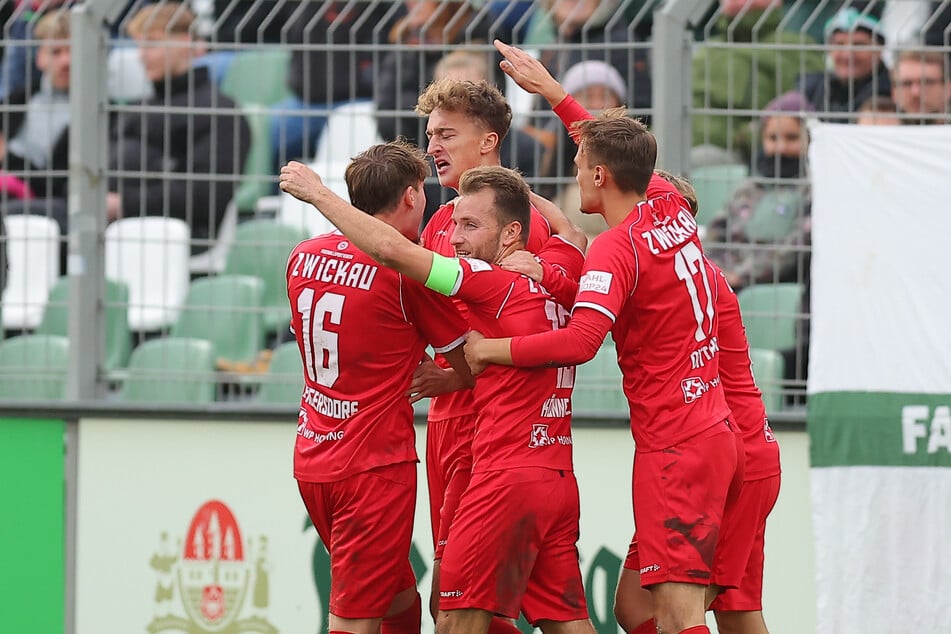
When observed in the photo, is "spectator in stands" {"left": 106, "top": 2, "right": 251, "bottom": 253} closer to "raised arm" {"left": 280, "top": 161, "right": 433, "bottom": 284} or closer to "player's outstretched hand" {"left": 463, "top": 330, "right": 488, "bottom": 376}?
"raised arm" {"left": 280, "top": 161, "right": 433, "bottom": 284}

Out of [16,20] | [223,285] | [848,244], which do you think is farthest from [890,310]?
[16,20]

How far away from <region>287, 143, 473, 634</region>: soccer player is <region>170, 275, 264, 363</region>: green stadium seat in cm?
194

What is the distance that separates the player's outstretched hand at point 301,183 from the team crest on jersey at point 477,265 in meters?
0.57

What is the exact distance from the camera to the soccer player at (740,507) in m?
5.57

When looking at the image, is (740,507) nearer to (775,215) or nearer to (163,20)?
(775,215)

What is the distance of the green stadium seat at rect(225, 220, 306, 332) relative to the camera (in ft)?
24.2

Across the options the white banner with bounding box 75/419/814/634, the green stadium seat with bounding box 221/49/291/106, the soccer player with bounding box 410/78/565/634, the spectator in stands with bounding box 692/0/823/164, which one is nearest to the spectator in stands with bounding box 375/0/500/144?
the green stadium seat with bounding box 221/49/291/106

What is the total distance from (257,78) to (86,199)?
3.36 ft

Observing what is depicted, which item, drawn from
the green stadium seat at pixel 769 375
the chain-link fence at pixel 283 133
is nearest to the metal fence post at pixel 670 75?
the chain-link fence at pixel 283 133

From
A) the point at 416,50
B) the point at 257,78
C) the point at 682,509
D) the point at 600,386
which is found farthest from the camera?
the point at 257,78

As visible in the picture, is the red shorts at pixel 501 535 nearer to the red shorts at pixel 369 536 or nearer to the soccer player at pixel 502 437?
the soccer player at pixel 502 437

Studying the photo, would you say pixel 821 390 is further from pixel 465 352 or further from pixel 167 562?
pixel 167 562

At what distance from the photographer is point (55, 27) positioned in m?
7.61

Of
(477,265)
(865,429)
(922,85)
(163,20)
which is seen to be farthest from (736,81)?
(163,20)
